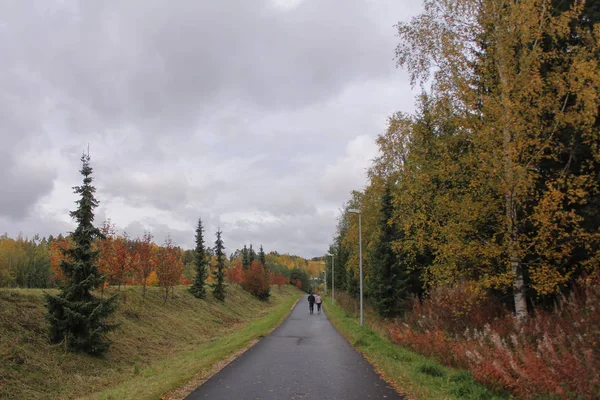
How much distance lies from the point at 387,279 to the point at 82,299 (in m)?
16.1

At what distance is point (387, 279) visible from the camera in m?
24.2

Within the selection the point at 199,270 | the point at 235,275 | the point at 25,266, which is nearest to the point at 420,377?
the point at 199,270

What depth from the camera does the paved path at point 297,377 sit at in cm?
795

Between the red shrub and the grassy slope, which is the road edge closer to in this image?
the grassy slope

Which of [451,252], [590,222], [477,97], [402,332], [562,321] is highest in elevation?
[477,97]

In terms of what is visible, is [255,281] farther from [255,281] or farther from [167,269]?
[167,269]

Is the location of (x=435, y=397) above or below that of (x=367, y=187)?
below

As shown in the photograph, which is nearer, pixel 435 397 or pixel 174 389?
pixel 435 397

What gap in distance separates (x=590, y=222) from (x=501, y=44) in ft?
18.1

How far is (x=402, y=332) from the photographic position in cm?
1550

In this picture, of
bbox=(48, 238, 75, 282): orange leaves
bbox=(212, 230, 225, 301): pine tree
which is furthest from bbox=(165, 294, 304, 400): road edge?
bbox=(212, 230, 225, 301): pine tree

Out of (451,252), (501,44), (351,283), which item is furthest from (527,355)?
(351,283)

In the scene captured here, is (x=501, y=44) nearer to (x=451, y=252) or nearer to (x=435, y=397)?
(x=451, y=252)

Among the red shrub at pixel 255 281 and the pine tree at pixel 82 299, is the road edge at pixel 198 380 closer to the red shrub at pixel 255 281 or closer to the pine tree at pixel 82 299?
the pine tree at pixel 82 299
